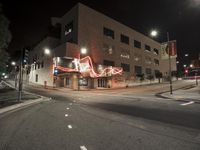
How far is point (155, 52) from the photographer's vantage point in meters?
73.5

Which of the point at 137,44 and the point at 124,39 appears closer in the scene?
the point at 124,39

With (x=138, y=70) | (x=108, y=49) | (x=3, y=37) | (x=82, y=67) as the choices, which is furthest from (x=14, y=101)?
(x=138, y=70)

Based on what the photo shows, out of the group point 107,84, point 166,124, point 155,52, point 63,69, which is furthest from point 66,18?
point 166,124

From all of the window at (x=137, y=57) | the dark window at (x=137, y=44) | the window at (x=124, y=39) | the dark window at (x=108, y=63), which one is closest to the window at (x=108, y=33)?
the window at (x=124, y=39)

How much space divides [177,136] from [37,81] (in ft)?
185

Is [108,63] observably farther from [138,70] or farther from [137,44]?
[137,44]

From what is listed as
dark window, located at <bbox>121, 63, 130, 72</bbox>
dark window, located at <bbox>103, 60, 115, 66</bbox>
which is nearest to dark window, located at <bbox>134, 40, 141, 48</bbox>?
dark window, located at <bbox>121, 63, 130, 72</bbox>

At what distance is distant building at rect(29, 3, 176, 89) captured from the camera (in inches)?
1588

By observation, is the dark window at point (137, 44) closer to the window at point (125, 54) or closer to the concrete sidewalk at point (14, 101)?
the window at point (125, 54)

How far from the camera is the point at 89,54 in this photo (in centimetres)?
4359

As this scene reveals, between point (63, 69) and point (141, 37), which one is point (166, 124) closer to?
point (63, 69)

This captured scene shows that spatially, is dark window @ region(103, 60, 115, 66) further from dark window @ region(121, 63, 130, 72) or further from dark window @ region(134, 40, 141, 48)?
dark window @ region(134, 40, 141, 48)

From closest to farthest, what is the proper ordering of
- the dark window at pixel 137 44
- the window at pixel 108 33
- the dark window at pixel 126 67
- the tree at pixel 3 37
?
the tree at pixel 3 37
the window at pixel 108 33
the dark window at pixel 126 67
the dark window at pixel 137 44

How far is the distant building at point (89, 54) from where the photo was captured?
4034 cm
